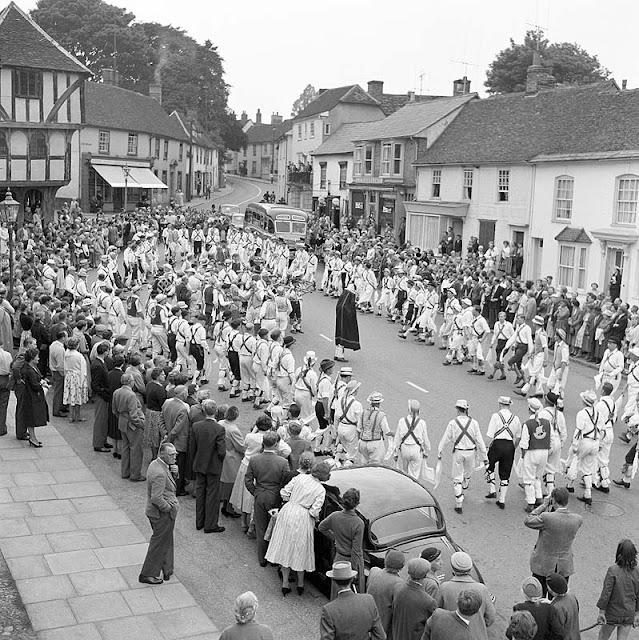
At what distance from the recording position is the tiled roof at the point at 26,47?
37.9 metres

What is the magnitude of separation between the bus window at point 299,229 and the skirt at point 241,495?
2931cm

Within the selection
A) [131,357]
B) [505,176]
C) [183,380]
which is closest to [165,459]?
[183,380]

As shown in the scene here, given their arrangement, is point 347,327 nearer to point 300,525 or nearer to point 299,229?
point 300,525

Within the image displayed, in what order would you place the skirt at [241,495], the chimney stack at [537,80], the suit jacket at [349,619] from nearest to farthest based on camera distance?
1. the suit jacket at [349,619]
2. the skirt at [241,495]
3. the chimney stack at [537,80]

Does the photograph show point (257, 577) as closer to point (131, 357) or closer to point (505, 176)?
point (131, 357)

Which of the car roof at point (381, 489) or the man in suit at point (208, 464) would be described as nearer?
the car roof at point (381, 489)

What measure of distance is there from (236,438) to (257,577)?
1.92 meters

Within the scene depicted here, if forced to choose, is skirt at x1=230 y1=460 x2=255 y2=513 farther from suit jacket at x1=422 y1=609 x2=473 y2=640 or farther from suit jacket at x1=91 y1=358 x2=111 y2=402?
suit jacket at x1=422 y1=609 x2=473 y2=640

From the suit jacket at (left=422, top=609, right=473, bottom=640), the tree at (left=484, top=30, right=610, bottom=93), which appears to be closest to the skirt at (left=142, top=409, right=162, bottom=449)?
the suit jacket at (left=422, top=609, right=473, bottom=640)

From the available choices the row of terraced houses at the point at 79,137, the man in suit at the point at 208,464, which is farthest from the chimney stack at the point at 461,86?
the man in suit at the point at 208,464

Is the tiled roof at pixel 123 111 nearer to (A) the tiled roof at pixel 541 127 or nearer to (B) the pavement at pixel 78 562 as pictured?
(A) the tiled roof at pixel 541 127

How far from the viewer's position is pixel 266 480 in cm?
1036

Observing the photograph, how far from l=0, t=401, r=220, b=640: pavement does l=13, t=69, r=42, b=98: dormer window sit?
28358 mm

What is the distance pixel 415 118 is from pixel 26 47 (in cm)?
1900
